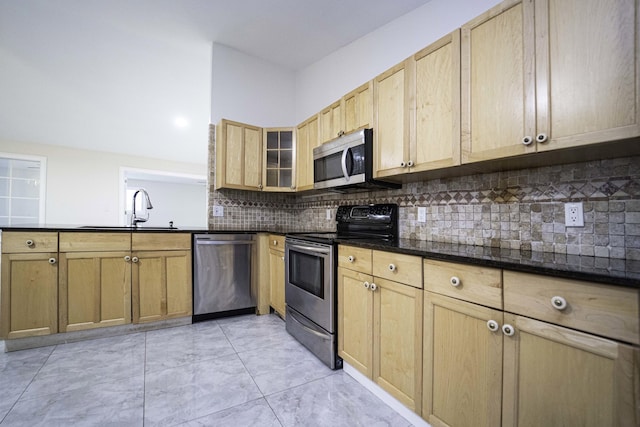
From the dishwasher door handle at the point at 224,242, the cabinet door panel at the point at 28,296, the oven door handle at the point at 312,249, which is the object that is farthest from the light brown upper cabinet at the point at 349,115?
the cabinet door panel at the point at 28,296

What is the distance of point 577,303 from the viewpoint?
2.59 ft

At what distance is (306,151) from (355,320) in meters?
1.81

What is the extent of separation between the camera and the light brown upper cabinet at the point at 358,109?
1.98 meters

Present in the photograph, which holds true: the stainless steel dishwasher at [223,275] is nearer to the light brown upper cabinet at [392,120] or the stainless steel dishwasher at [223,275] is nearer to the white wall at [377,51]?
the light brown upper cabinet at [392,120]

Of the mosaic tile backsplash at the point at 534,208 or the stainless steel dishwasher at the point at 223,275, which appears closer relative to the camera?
the mosaic tile backsplash at the point at 534,208

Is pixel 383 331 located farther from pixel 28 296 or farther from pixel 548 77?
pixel 28 296

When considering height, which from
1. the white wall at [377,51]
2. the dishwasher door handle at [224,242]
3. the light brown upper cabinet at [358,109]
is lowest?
the dishwasher door handle at [224,242]

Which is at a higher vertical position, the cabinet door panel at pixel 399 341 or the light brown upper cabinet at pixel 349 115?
the light brown upper cabinet at pixel 349 115

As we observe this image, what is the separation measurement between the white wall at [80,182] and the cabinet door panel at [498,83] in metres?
6.58

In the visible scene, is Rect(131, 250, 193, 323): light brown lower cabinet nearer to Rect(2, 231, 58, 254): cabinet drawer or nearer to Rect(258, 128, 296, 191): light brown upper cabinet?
Rect(2, 231, 58, 254): cabinet drawer

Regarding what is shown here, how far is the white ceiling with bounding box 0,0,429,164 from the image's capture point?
242cm

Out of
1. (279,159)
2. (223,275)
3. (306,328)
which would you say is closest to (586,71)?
(306,328)

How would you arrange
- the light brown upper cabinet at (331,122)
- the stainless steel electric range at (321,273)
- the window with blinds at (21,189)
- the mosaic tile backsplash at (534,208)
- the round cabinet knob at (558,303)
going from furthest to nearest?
the window with blinds at (21,189) < the light brown upper cabinet at (331,122) < the stainless steel electric range at (321,273) < the mosaic tile backsplash at (534,208) < the round cabinet knob at (558,303)

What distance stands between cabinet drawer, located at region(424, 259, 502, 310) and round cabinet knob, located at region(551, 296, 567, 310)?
0.16 metres
